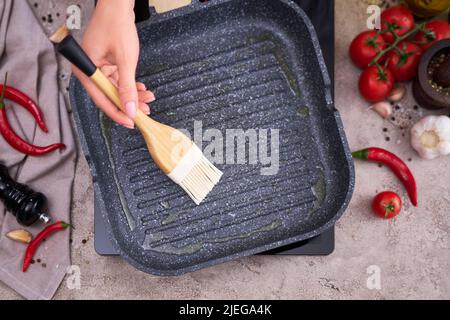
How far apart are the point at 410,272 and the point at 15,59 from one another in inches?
41.1

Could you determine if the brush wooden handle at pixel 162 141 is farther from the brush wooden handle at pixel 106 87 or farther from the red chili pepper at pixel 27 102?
the red chili pepper at pixel 27 102

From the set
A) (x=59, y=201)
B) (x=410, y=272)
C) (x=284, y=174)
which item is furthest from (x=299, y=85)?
(x=59, y=201)

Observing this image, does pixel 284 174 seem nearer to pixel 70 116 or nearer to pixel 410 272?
pixel 410 272

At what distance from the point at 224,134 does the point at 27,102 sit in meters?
0.47

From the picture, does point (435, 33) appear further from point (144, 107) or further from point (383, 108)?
point (144, 107)

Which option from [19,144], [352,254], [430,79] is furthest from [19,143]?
[430,79]

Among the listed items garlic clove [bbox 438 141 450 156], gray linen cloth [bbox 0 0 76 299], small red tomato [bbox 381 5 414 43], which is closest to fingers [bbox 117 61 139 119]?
gray linen cloth [bbox 0 0 76 299]

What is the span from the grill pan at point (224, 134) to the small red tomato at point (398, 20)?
0.67ft

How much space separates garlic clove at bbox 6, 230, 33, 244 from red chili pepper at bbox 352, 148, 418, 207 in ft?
2.54

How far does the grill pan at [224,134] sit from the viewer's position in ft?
3.56

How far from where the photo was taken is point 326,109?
1071 mm

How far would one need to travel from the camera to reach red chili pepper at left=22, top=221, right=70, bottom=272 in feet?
3.86

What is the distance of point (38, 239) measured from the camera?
1.18 metres

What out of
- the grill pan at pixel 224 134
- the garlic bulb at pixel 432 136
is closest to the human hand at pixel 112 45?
the grill pan at pixel 224 134
